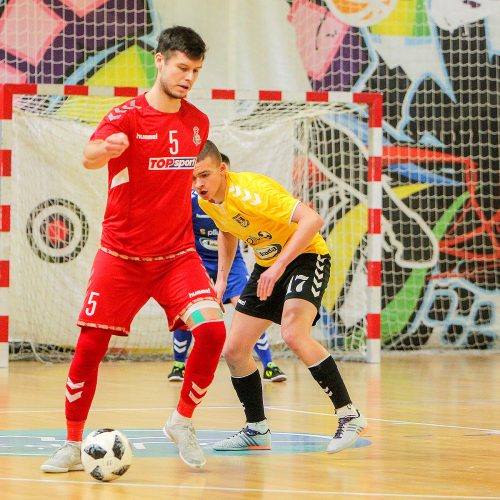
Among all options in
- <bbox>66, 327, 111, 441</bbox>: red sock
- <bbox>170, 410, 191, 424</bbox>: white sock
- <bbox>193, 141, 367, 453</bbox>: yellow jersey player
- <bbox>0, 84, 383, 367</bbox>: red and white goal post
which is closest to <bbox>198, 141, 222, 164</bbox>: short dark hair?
<bbox>193, 141, 367, 453</bbox>: yellow jersey player

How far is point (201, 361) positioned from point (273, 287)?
0.66 meters

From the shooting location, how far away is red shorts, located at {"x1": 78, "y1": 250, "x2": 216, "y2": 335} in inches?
187

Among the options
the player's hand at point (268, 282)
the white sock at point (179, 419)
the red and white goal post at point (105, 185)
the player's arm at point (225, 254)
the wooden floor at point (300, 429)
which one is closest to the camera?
the wooden floor at point (300, 429)

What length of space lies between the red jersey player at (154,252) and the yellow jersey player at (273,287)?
0.52 meters

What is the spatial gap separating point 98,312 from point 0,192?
552 cm

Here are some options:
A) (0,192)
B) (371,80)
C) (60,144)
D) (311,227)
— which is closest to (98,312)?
(311,227)

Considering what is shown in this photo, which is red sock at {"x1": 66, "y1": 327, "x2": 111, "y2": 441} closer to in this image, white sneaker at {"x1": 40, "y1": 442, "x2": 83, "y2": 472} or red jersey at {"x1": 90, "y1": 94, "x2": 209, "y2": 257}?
white sneaker at {"x1": 40, "y1": 442, "x2": 83, "y2": 472}


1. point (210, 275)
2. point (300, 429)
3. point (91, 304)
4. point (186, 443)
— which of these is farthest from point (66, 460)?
point (210, 275)

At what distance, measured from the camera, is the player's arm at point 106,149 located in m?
4.44

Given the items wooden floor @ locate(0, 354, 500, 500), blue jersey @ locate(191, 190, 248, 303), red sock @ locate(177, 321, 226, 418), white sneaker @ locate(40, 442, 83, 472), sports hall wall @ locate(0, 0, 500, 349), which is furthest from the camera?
sports hall wall @ locate(0, 0, 500, 349)

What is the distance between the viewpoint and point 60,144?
36.6 feet

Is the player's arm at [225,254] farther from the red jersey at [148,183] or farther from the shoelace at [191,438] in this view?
the shoelace at [191,438]

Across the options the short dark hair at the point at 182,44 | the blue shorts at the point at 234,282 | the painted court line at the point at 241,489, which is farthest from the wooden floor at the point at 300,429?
the short dark hair at the point at 182,44

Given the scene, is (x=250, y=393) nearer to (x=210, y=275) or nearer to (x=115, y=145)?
(x=115, y=145)
